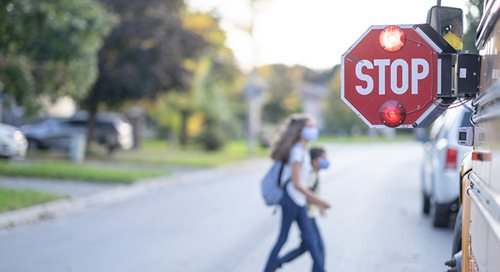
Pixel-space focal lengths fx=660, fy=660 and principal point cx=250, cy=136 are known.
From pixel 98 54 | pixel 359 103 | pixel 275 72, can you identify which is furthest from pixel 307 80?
pixel 359 103

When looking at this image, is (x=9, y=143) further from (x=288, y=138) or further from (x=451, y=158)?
(x=288, y=138)

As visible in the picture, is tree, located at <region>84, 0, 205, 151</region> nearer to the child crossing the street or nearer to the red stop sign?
the child crossing the street

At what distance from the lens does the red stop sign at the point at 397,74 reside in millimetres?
4055

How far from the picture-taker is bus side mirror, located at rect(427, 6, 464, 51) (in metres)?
4.12

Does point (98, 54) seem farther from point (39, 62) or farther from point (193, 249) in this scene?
point (193, 249)

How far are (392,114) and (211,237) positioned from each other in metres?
5.55

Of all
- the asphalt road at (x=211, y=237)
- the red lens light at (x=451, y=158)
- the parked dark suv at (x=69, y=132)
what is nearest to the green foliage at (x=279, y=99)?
the parked dark suv at (x=69, y=132)

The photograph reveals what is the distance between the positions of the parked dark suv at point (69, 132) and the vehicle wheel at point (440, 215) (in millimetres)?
19614

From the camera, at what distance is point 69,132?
2805cm

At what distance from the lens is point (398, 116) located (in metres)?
4.09

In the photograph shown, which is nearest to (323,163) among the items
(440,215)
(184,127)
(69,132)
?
(440,215)

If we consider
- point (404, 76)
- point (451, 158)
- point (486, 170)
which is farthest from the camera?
point (451, 158)

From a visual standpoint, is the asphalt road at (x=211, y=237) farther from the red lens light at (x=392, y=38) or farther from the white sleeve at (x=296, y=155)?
the red lens light at (x=392, y=38)

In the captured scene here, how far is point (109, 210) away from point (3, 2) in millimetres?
4097
